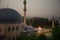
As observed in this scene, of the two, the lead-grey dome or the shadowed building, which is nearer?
the shadowed building

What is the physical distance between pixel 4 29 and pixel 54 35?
3.29 meters

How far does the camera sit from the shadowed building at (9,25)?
1012 cm

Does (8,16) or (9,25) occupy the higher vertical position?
(8,16)

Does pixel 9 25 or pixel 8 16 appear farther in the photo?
pixel 8 16

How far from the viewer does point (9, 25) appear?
10359 mm

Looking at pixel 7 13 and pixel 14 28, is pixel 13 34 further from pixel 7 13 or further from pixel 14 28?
pixel 7 13

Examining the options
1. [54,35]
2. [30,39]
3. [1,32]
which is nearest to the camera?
[54,35]

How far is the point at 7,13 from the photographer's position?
10688 mm

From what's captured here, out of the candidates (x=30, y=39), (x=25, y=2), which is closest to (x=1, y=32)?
(x=30, y=39)

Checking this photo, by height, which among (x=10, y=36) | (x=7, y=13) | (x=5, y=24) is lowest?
(x=10, y=36)

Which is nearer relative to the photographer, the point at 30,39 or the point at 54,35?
the point at 54,35

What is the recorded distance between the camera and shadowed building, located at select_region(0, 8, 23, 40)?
10.1 metres

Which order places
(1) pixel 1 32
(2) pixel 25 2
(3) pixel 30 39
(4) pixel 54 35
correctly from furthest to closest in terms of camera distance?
(2) pixel 25 2
(1) pixel 1 32
(3) pixel 30 39
(4) pixel 54 35

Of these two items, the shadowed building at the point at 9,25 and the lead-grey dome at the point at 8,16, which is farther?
the lead-grey dome at the point at 8,16
